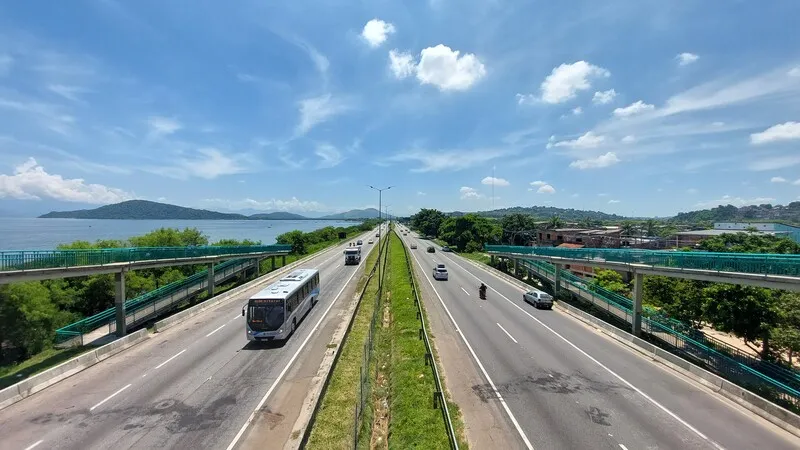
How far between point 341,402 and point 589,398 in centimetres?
930

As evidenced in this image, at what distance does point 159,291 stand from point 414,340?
67.9 feet

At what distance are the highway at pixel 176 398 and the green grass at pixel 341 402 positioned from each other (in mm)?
899

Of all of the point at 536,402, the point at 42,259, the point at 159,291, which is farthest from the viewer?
the point at 159,291

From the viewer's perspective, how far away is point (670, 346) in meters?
21.4

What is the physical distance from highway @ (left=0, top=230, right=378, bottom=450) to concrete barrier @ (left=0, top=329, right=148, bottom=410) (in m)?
0.33

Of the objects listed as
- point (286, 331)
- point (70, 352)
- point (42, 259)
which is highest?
point (42, 259)

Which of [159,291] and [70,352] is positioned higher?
[159,291]

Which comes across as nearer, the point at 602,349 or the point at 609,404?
the point at 609,404

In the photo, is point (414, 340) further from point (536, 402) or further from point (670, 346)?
point (670, 346)

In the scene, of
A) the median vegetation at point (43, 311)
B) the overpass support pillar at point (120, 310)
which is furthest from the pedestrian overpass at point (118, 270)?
the median vegetation at point (43, 311)

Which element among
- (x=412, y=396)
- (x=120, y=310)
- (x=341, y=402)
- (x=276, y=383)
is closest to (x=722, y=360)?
(x=412, y=396)

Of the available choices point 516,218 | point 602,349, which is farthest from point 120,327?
point 516,218

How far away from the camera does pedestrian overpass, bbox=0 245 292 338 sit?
18609 millimetres

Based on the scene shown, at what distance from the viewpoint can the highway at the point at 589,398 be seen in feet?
37.5
